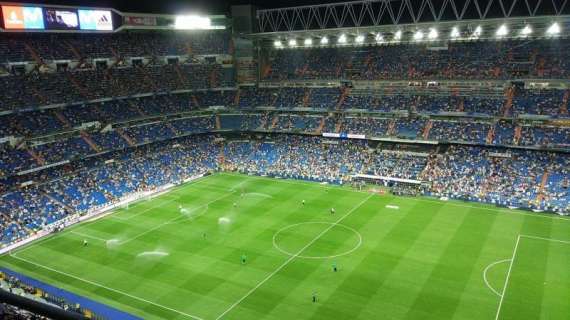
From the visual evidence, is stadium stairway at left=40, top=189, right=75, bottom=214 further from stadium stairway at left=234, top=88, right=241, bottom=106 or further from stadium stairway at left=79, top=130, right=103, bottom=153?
stadium stairway at left=234, top=88, right=241, bottom=106

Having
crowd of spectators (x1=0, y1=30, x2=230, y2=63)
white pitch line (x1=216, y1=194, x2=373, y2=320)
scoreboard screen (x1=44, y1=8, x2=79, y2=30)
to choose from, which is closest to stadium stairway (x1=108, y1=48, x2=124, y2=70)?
crowd of spectators (x1=0, y1=30, x2=230, y2=63)

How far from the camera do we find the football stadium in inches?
1289

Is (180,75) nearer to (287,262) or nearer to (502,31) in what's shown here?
(287,262)

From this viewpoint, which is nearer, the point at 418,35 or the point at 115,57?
the point at 115,57

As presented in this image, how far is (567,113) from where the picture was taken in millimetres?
53031

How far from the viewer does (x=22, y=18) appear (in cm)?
5112

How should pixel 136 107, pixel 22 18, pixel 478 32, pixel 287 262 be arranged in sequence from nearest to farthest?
pixel 287 262 < pixel 22 18 < pixel 478 32 < pixel 136 107

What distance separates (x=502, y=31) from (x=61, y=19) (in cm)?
5798

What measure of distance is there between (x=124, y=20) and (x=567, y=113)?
6031cm

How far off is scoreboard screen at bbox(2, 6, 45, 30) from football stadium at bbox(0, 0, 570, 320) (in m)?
0.30

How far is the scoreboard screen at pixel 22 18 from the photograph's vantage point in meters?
49.7

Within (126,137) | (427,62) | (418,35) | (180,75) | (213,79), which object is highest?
(418,35)

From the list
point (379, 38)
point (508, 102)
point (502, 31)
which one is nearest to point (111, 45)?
point (379, 38)

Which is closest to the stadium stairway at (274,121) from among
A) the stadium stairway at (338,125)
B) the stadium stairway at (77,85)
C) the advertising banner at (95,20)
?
the stadium stairway at (338,125)
